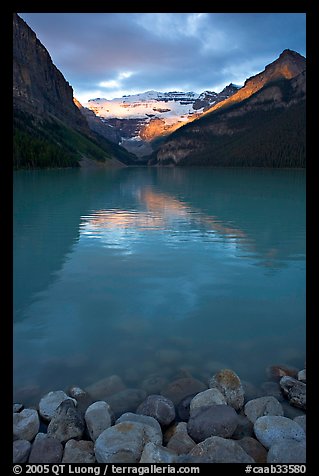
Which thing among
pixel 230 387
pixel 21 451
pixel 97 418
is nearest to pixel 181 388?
pixel 230 387

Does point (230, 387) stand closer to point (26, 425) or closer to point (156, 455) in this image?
point (156, 455)

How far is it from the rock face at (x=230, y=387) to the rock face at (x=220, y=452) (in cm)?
190

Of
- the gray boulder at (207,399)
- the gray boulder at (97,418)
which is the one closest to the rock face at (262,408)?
the gray boulder at (207,399)

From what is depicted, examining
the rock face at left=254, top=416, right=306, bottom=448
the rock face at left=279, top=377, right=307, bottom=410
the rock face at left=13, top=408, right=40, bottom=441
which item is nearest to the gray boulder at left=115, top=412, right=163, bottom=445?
the rock face at left=13, top=408, right=40, bottom=441

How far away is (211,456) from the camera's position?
6.15 metres

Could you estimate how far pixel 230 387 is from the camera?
27.9 feet

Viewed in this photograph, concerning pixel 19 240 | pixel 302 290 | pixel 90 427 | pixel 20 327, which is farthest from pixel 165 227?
pixel 90 427

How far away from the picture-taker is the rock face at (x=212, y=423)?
710 centimetres

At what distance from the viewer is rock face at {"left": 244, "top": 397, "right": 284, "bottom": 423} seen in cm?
783

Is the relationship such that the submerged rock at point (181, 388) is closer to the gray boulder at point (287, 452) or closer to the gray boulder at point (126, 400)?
the gray boulder at point (126, 400)

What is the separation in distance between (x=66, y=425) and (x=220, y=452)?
325 cm

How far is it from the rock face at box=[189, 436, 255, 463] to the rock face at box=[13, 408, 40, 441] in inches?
133
